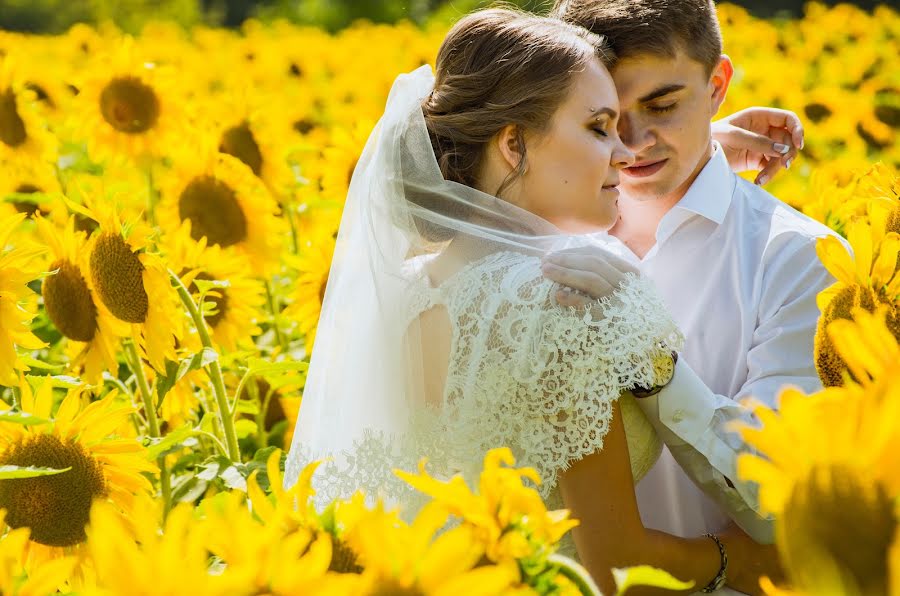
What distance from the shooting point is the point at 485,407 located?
2.08 meters

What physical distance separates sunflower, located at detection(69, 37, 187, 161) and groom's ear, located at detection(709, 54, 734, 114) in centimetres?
181

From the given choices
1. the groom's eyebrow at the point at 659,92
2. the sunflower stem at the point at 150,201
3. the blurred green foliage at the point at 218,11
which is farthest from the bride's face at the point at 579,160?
the blurred green foliage at the point at 218,11

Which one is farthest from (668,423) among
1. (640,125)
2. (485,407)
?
(640,125)

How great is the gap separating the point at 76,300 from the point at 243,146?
4.65 ft

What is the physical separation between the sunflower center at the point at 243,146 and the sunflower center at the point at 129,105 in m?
0.33

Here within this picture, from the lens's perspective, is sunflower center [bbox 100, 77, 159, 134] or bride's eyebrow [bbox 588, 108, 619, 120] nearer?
bride's eyebrow [bbox 588, 108, 619, 120]

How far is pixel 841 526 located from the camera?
2.77ft

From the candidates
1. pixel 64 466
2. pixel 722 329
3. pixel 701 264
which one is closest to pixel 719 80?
pixel 701 264

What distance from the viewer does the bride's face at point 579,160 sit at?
7.48ft

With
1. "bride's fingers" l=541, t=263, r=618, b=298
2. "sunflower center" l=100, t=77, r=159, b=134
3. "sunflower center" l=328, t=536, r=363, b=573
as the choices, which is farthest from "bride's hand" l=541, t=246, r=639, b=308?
"sunflower center" l=100, t=77, r=159, b=134

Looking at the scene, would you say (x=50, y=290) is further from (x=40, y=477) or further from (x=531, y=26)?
(x=531, y=26)

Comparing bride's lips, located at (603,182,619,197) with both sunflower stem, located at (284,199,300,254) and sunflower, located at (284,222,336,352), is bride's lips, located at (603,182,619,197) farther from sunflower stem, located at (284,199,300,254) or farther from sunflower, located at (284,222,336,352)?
sunflower stem, located at (284,199,300,254)

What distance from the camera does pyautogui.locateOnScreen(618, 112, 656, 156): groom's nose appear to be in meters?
2.78

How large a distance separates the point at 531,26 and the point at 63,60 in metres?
5.17
